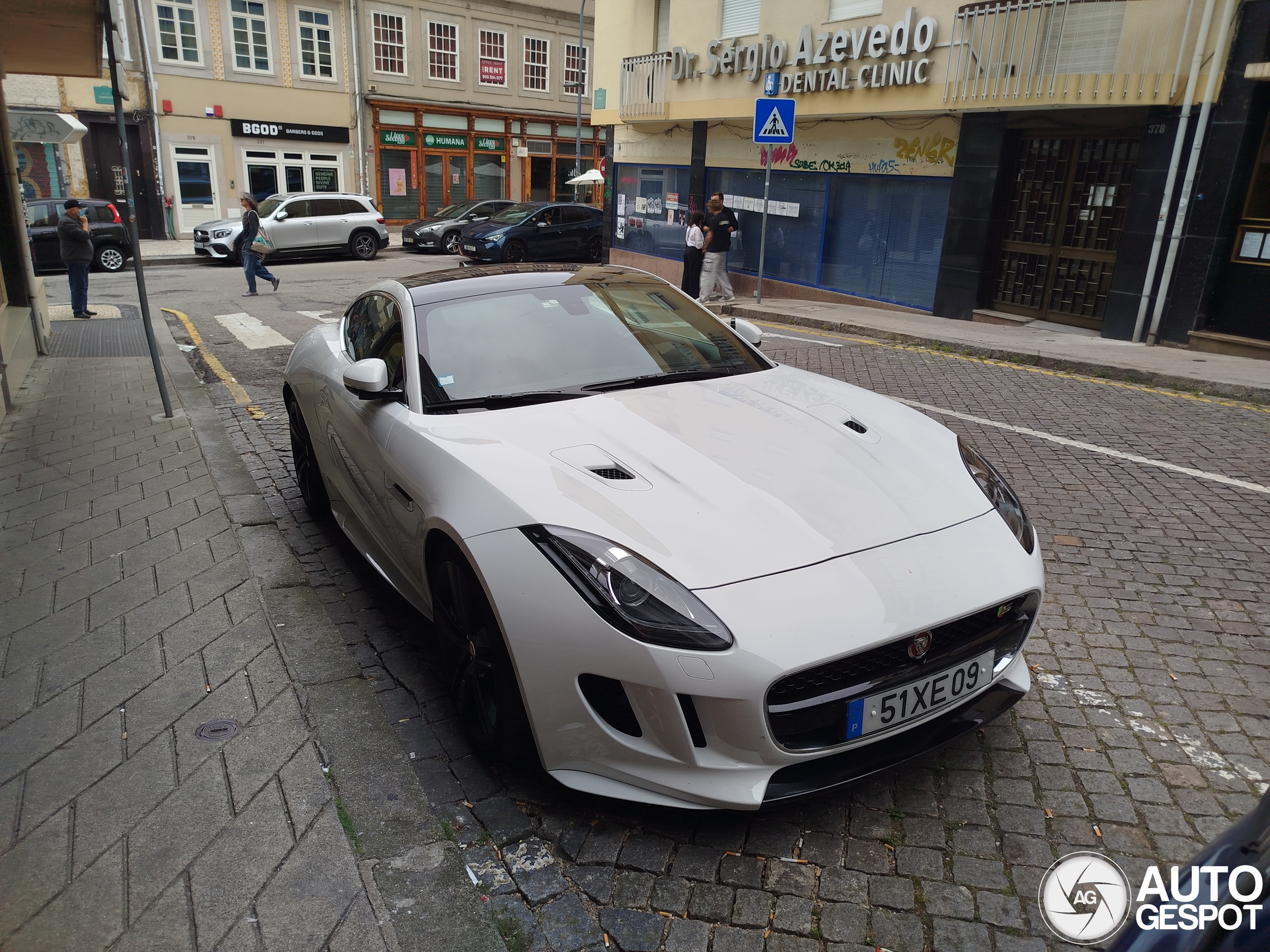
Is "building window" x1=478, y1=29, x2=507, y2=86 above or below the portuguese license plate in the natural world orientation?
above

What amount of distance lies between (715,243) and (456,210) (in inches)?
479

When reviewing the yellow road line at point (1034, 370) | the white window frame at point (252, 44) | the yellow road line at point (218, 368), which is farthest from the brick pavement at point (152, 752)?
the white window frame at point (252, 44)

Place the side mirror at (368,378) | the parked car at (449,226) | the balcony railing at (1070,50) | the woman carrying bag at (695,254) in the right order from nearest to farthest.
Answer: the side mirror at (368,378)
the balcony railing at (1070,50)
the woman carrying bag at (695,254)
the parked car at (449,226)

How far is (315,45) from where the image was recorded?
30578 mm

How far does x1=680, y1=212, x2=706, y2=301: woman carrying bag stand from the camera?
15586 mm

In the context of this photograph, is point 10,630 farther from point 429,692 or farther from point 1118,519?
point 1118,519

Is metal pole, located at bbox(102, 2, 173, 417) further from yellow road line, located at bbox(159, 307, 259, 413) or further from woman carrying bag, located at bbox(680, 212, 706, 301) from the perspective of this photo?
woman carrying bag, located at bbox(680, 212, 706, 301)

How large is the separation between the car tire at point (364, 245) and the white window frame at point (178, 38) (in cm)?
1006

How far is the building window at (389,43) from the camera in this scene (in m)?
31.9

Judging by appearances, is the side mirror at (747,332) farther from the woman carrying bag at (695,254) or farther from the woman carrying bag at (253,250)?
the woman carrying bag at (253,250)

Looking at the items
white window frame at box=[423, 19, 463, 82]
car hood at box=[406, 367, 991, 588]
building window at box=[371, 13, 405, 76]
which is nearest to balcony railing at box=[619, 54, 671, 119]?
building window at box=[371, 13, 405, 76]

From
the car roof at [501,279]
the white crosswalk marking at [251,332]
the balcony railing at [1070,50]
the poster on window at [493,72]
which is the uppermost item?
the poster on window at [493,72]

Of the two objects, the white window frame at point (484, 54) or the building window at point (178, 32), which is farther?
the white window frame at point (484, 54)

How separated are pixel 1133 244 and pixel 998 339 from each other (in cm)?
222
